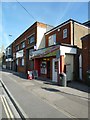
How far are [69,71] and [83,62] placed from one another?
6.36 feet

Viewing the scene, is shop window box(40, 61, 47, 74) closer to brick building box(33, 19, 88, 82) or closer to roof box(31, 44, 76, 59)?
brick building box(33, 19, 88, 82)

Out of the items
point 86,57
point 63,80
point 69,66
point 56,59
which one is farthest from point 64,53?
point 63,80

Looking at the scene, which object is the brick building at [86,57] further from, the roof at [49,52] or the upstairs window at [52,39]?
the upstairs window at [52,39]

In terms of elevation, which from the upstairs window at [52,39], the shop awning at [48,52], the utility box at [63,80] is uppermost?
the upstairs window at [52,39]

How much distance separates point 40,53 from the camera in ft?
62.3

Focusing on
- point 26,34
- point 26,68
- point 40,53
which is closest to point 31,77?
point 40,53

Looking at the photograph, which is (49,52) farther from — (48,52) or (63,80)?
(63,80)

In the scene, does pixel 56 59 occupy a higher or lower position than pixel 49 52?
lower

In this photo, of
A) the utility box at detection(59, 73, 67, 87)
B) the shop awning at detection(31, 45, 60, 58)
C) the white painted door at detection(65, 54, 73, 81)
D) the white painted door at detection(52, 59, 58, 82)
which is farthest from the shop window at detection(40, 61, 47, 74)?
the utility box at detection(59, 73, 67, 87)

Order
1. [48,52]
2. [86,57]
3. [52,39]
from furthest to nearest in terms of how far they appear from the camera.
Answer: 1. [52,39]
2. [48,52]
3. [86,57]

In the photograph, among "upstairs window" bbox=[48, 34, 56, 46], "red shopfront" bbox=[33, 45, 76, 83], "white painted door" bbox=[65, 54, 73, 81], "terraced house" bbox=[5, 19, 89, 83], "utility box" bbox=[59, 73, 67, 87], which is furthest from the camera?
"upstairs window" bbox=[48, 34, 56, 46]

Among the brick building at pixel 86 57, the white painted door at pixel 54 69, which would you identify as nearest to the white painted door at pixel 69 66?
the white painted door at pixel 54 69

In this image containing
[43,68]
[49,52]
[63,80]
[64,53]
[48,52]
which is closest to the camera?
[63,80]

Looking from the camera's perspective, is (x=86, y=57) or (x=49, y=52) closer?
(x=86, y=57)
